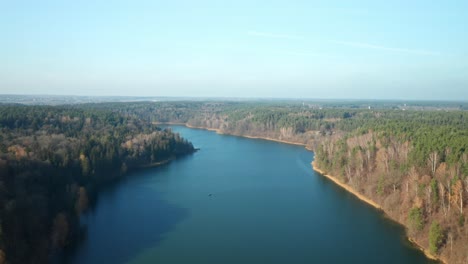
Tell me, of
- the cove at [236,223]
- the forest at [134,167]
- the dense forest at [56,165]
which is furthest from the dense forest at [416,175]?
the dense forest at [56,165]

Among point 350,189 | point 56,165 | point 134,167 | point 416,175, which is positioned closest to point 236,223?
point 416,175

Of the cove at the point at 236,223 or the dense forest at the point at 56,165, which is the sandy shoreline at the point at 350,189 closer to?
the cove at the point at 236,223

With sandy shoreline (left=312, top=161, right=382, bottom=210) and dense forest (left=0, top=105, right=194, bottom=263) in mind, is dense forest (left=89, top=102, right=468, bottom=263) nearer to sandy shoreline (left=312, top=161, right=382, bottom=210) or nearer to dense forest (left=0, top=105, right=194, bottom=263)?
sandy shoreline (left=312, top=161, right=382, bottom=210)

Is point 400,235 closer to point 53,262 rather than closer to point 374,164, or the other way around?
point 374,164

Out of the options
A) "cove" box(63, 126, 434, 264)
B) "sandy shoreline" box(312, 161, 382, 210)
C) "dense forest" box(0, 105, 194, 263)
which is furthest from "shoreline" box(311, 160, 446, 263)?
"dense forest" box(0, 105, 194, 263)

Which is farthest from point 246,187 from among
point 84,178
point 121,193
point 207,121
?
point 207,121

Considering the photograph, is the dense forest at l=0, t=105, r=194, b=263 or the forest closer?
the dense forest at l=0, t=105, r=194, b=263
